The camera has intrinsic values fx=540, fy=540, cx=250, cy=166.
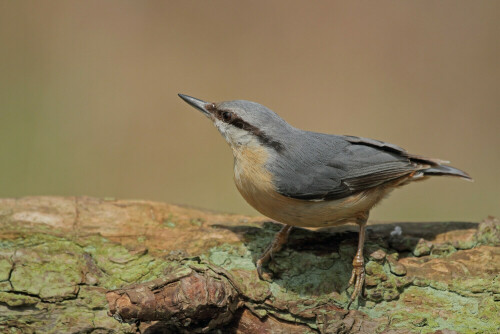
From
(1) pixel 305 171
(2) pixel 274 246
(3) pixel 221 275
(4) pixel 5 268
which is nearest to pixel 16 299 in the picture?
(4) pixel 5 268

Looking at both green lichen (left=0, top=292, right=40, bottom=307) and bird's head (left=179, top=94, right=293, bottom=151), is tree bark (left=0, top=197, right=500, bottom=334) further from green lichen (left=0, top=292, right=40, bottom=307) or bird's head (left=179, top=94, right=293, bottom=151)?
bird's head (left=179, top=94, right=293, bottom=151)

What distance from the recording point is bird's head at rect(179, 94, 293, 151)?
4.38 m

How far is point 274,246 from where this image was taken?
4.42m

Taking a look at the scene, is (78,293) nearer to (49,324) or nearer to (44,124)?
(49,324)

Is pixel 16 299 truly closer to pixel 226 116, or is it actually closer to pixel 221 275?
pixel 221 275

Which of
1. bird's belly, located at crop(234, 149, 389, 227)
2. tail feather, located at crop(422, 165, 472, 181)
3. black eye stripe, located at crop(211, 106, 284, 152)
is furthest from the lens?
tail feather, located at crop(422, 165, 472, 181)

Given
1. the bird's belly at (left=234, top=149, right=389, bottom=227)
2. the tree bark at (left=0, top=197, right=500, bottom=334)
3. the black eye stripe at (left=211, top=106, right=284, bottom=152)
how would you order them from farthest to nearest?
the black eye stripe at (left=211, top=106, right=284, bottom=152), the bird's belly at (left=234, top=149, right=389, bottom=227), the tree bark at (left=0, top=197, right=500, bottom=334)

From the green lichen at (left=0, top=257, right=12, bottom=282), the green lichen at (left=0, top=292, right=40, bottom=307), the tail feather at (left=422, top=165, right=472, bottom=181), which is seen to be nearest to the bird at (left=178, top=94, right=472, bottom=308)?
the tail feather at (left=422, top=165, right=472, bottom=181)

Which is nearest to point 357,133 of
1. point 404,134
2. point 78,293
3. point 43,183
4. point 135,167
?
Result: point 404,134

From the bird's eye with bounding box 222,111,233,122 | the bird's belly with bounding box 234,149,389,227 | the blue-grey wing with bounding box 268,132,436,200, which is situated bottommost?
the bird's belly with bounding box 234,149,389,227

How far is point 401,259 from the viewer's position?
14.8 feet

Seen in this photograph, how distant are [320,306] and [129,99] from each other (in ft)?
24.2

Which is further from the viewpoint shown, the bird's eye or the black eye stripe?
the bird's eye

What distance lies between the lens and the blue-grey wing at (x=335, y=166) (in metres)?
4.17
